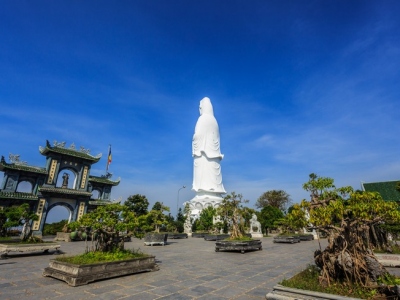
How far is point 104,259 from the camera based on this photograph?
696cm

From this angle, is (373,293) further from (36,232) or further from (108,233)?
(36,232)

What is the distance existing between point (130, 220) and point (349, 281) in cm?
650

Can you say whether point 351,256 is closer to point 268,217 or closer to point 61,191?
point 61,191

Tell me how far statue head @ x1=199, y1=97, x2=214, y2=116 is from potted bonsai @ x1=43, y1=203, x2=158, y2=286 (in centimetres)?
3538

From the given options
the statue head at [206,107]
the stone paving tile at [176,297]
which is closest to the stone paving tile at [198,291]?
the stone paving tile at [176,297]

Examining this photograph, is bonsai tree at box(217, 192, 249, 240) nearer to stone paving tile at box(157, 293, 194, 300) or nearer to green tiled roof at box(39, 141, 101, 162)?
stone paving tile at box(157, 293, 194, 300)

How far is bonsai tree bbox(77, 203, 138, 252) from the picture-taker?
768 cm

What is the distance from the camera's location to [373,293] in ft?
14.0

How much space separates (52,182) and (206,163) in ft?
72.0

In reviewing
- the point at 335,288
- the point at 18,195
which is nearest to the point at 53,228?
the point at 18,195

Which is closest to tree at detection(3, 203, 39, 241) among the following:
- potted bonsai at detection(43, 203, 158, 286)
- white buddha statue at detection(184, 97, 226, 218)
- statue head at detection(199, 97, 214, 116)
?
potted bonsai at detection(43, 203, 158, 286)

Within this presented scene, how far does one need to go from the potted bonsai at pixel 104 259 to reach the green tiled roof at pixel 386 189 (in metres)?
29.8

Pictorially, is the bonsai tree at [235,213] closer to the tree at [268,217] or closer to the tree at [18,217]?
the tree at [18,217]

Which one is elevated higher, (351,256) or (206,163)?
(206,163)
